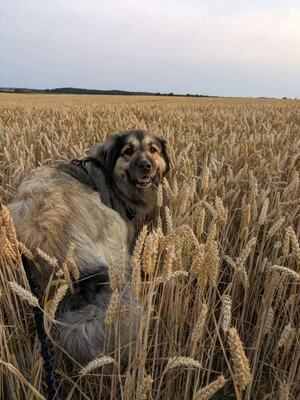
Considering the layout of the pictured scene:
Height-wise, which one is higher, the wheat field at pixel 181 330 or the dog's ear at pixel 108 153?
the dog's ear at pixel 108 153

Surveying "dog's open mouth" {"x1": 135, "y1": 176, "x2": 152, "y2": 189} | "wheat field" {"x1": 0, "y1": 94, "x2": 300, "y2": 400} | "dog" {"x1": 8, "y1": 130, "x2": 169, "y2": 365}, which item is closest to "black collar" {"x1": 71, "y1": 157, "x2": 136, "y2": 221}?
"dog" {"x1": 8, "y1": 130, "x2": 169, "y2": 365}

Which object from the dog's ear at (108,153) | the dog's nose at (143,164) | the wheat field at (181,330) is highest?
the dog's ear at (108,153)

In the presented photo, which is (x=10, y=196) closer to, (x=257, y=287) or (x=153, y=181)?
(x=153, y=181)

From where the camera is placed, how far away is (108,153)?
4.06 meters

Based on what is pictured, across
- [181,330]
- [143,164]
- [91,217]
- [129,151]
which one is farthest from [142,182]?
[181,330]

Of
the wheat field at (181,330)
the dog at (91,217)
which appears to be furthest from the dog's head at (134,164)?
the wheat field at (181,330)

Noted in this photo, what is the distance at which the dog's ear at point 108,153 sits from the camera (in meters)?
4.05

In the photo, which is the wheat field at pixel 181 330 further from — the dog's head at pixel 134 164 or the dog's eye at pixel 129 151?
the dog's eye at pixel 129 151

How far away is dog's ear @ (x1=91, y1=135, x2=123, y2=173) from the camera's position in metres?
4.05

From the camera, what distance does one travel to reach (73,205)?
2652 mm

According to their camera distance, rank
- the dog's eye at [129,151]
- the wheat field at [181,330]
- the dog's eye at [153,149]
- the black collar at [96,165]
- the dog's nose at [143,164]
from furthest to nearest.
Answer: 1. the dog's eye at [153,149]
2. the dog's eye at [129,151]
3. the dog's nose at [143,164]
4. the black collar at [96,165]
5. the wheat field at [181,330]

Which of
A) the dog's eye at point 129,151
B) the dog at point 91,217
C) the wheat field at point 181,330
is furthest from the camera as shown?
the dog's eye at point 129,151

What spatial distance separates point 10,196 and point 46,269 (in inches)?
56.5

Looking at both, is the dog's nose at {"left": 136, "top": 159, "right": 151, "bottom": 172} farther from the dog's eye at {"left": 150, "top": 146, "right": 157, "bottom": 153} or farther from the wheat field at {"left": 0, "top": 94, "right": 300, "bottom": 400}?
the wheat field at {"left": 0, "top": 94, "right": 300, "bottom": 400}
